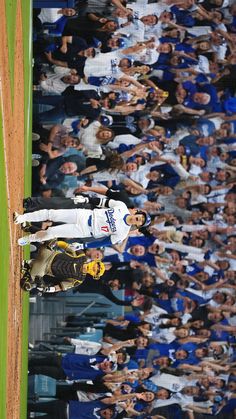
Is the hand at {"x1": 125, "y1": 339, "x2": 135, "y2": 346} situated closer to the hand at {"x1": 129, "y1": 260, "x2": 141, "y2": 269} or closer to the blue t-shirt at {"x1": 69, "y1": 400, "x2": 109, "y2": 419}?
the blue t-shirt at {"x1": 69, "y1": 400, "x2": 109, "y2": 419}

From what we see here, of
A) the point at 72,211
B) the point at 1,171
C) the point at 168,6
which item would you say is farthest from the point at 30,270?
the point at 168,6

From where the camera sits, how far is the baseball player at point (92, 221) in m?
9.02

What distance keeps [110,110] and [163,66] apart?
149 cm

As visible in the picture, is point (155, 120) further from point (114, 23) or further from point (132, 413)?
point (132, 413)

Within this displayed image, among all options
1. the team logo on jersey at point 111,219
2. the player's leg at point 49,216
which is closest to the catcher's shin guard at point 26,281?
the player's leg at point 49,216

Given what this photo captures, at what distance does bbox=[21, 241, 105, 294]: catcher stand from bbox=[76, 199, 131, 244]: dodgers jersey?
0.42m

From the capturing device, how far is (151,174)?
13.4 metres

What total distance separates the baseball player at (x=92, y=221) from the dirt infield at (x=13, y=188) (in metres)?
0.38

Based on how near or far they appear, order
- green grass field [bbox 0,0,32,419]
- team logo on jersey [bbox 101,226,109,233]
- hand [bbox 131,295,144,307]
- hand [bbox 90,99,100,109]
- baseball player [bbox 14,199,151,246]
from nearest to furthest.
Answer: green grass field [bbox 0,0,32,419], baseball player [bbox 14,199,151,246], team logo on jersey [bbox 101,226,109,233], hand [bbox 90,99,100,109], hand [bbox 131,295,144,307]

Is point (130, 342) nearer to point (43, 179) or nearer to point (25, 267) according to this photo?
point (43, 179)

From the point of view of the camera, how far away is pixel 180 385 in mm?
13172

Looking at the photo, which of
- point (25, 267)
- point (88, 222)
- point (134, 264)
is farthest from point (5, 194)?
point (134, 264)

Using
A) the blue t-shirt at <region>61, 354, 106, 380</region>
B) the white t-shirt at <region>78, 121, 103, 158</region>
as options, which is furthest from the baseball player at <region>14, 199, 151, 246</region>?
the blue t-shirt at <region>61, 354, 106, 380</region>

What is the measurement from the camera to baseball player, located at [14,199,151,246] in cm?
902
